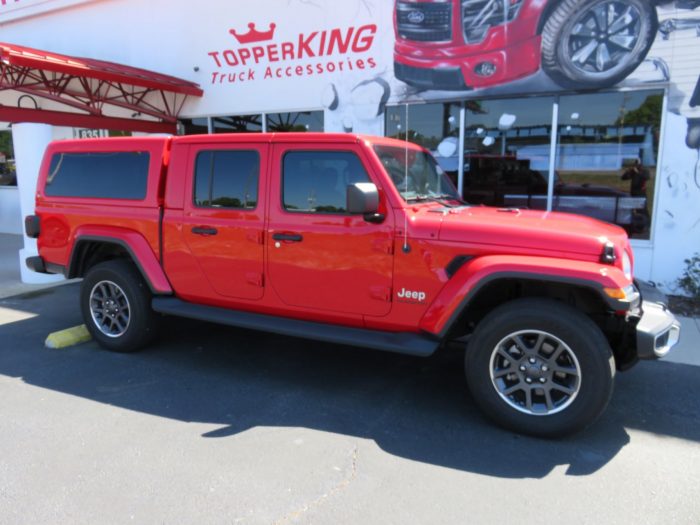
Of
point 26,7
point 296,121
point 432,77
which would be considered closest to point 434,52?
point 432,77

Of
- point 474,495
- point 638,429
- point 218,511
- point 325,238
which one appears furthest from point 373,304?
point 638,429

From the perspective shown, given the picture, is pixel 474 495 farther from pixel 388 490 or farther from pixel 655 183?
pixel 655 183

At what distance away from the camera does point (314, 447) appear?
3.23 meters

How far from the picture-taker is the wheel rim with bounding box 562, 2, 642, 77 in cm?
647

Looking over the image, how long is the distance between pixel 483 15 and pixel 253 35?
395cm

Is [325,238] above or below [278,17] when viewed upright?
below

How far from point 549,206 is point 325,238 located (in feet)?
15.2

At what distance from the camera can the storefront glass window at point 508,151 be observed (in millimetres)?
7234

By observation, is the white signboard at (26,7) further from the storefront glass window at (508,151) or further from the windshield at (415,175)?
the windshield at (415,175)

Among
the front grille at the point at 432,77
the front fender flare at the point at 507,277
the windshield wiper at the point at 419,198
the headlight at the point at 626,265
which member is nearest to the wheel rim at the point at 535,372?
the front fender flare at the point at 507,277

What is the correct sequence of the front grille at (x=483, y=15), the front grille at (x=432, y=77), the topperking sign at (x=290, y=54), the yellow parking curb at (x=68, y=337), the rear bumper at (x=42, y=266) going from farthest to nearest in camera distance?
the topperking sign at (x=290, y=54)
the front grille at (x=432, y=77)
the front grille at (x=483, y=15)
the rear bumper at (x=42, y=266)
the yellow parking curb at (x=68, y=337)

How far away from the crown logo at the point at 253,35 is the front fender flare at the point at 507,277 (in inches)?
272

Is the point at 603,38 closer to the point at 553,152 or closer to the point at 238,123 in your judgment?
the point at 553,152

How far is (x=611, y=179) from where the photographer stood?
700 cm
